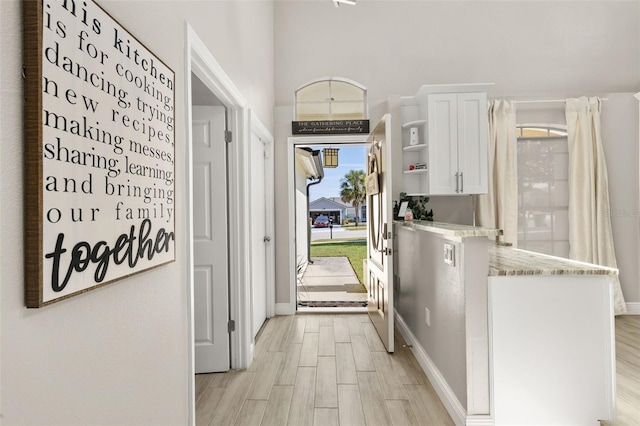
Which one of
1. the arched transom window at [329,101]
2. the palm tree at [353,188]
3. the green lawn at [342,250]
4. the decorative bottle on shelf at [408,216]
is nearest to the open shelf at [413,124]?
the arched transom window at [329,101]

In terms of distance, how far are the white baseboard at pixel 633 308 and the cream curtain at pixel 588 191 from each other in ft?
0.36

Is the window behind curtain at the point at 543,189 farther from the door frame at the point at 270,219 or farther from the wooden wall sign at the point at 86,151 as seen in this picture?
the wooden wall sign at the point at 86,151

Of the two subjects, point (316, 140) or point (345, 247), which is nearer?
point (316, 140)

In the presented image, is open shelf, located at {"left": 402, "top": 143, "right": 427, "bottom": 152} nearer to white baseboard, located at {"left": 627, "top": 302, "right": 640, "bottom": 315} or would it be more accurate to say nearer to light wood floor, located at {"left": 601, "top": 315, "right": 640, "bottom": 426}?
light wood floor, located at {"left": 601, "top": 315, "right": 640, "bottom": 426}

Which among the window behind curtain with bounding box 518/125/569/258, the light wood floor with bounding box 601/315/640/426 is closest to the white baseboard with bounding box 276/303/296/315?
the window behind curtain with bounding box 518/125/569/258

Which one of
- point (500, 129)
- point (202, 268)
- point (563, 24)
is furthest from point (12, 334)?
point (563, 24)

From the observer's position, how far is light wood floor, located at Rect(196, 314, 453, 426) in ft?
7.34

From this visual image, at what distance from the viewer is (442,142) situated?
3.92 meters

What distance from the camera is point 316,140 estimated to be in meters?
4.51

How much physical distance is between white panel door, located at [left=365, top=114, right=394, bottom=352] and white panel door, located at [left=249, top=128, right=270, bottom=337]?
1.22 metres

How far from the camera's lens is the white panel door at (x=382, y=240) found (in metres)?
3.22

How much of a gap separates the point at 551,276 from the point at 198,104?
2.69m

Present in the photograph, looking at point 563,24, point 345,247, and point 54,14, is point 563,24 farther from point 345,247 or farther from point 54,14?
point 345,247

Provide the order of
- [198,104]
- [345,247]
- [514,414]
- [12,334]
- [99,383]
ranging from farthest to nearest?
[345,247]
[198,104]
[514,414]
[99,383]
[12,334]
